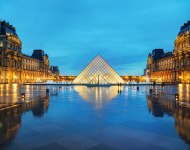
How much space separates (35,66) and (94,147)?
97603 mm

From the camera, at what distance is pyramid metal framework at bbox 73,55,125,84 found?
46.5 meters

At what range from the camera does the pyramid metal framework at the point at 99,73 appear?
46500 millimetres

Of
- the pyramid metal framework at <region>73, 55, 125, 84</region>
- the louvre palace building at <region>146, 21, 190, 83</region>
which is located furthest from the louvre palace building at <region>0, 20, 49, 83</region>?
the louvre palace building at <region>146, 21, 190, 83</region>

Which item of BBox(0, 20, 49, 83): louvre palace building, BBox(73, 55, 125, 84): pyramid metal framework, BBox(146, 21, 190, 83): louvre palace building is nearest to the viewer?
BBox(73, 55, 125, 84): pyramid metal framework

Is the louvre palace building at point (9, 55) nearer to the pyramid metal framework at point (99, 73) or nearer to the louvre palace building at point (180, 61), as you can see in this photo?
the pyramid metal framework at point (99, 73)

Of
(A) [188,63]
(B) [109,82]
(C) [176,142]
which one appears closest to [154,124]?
(C) [176,142]

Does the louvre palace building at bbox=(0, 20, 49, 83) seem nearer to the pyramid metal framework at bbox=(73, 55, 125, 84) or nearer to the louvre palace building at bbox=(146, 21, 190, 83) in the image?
the pyramid metal framework at bbox=(73, 55, 125, 84)

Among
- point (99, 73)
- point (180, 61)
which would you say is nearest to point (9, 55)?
point (99, 73)

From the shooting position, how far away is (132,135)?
5316 mm

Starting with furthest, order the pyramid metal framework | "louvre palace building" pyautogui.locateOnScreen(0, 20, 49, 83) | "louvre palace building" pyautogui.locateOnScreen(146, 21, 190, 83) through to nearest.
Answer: "louvre palace building" pyautogui.locateOnScreen(146, 21, 190, 83) < "louvre palace building" pyautogui.locateOnScreen(0, 20, 49, 83) < the pyramid metal framework

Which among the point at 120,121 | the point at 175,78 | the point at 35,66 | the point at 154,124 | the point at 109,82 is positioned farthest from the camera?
the point at 35,66

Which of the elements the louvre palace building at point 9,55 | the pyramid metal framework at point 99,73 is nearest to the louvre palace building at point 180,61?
the pyramid metal framework at point 99,73

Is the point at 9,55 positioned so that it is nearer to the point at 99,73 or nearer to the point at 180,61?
the point at 99,73

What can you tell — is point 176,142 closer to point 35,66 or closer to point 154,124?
point 154,124
